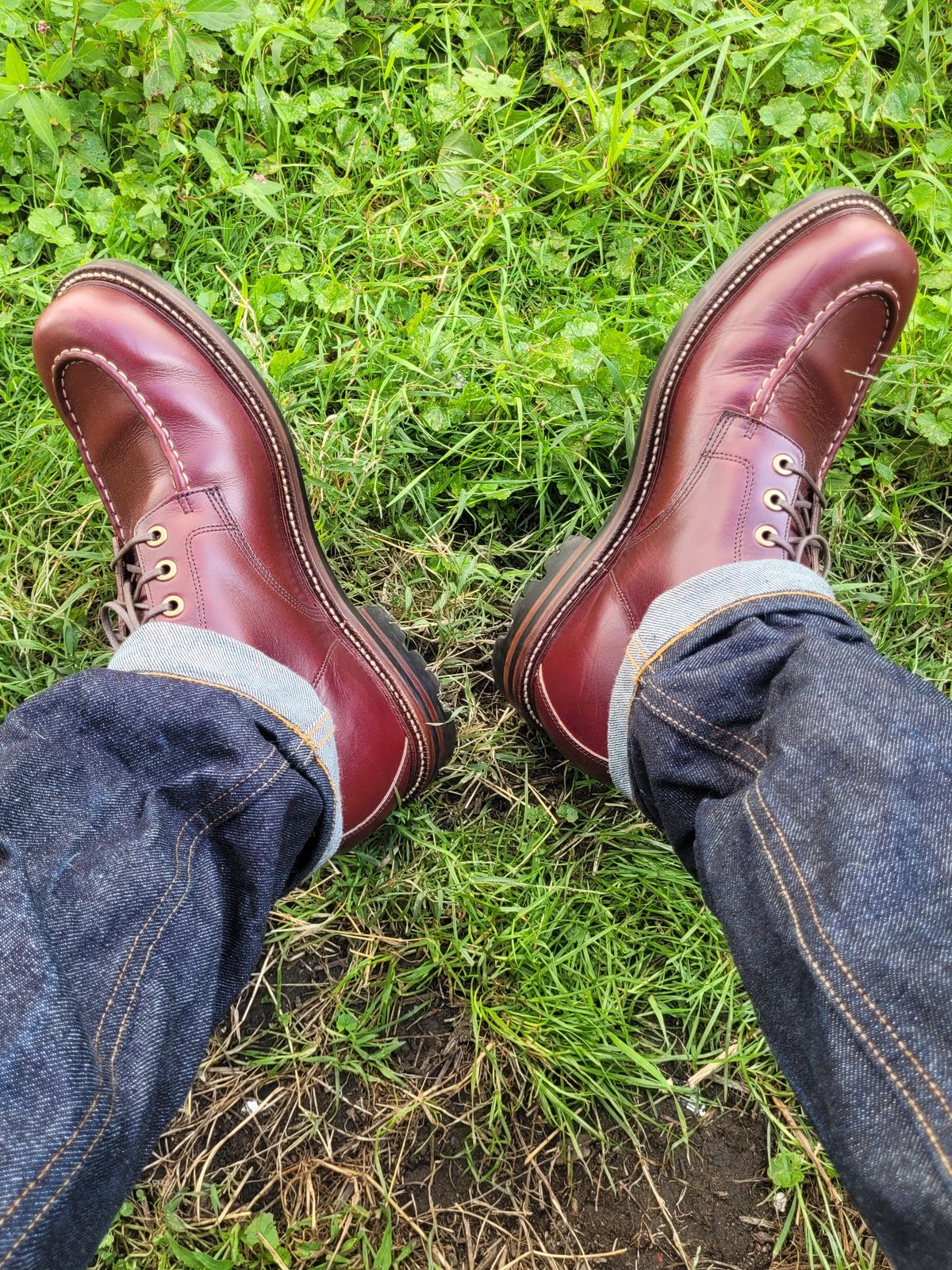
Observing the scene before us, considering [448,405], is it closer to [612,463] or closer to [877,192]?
[612,463]

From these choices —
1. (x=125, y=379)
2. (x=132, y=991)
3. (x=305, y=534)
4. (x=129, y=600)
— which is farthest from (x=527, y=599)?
(x=132, y=991)

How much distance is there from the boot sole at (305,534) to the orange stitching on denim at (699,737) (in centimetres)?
46

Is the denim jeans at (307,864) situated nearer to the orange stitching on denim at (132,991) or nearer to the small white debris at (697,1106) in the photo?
the orange stitching on denim at (132,991)

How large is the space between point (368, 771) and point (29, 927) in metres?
0.63

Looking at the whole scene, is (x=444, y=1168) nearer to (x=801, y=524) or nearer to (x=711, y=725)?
(x=711, y=725)

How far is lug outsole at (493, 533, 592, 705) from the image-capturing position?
1569mm

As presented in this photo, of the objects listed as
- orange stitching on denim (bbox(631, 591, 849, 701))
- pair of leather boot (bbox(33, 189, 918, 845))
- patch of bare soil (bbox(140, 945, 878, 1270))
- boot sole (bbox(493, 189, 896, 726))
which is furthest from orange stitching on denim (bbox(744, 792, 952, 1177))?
patch of bare soil (bbox(140, 945, 878, 1270))

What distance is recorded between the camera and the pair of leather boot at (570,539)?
147 centimetres

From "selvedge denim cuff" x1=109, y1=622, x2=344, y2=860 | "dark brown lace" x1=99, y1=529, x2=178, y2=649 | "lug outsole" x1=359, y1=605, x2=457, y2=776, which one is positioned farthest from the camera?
"lug outsole" x1=359, y1=605, x2=457, y2=776

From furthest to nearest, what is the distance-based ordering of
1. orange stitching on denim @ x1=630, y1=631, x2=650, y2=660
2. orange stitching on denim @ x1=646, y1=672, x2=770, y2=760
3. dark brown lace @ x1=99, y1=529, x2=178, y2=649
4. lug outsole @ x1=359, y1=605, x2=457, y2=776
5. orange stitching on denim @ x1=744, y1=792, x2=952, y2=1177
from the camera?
lug outsole @ x1=359, y1=605, x2=457, y2=776
dark brown lace @ x1=99, y1=529, x2=178, y2=649
orange stitching on denim @ x1=630, y1=631, x2=650, y2=660
orange stitching on denim @ x1=646, y1=672, x2=770, y2=760
orange stitching on denim @ x1=744, y1=792, x2=952, y2=1177

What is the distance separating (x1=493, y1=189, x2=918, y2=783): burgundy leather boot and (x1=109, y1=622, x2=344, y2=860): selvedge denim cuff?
409 mm

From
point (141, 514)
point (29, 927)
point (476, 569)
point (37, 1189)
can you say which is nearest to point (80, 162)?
point (141, 514)

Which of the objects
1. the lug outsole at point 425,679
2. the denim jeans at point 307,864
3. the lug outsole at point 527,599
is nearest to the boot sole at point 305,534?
the lug outsole at point 425,679

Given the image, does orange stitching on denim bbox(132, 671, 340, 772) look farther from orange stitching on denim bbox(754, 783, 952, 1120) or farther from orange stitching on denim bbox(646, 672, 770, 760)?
orange stitching on denim bbox(754, 783, 952, 1120)
